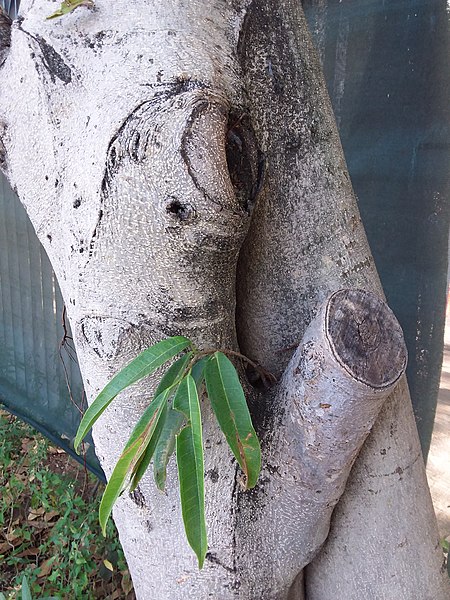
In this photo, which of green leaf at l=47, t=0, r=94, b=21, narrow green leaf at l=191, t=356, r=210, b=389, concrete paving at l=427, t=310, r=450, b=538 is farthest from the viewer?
concrete paving at l=427, t=310, r=450, b=538

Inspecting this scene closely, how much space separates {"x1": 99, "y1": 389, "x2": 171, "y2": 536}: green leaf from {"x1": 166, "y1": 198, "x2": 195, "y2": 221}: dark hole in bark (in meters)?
0.21

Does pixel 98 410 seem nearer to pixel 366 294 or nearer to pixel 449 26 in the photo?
pixel 366 294

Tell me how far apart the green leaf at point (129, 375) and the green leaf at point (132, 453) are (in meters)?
0.04

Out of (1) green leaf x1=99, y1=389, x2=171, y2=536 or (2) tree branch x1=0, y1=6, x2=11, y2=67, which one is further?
(2) tree branch x1=0, y1=6, x2=11, y2=67

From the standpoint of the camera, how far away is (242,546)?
0.73 metres

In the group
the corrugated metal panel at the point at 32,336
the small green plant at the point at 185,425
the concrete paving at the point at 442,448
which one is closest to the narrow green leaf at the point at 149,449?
the small green plant at the point at 185,425

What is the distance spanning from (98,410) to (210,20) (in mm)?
538

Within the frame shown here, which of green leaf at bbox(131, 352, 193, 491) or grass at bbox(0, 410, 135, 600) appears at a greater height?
green leaf at bbox(131, 352, 193, 491)

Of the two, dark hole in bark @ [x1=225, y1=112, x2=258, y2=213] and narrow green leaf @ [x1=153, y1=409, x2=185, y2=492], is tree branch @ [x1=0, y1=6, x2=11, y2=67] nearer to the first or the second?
dark hole in bark @ [x1=225, y1=112, x2=258, y2=213]

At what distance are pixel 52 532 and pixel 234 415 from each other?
5.97 ft

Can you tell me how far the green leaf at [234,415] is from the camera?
566 millimetres

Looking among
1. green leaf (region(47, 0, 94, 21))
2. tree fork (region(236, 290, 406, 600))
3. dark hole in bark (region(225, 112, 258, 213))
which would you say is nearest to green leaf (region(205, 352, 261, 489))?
tree fork (region(236, 290, 406, 600))

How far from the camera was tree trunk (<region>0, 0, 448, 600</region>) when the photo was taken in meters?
0.64

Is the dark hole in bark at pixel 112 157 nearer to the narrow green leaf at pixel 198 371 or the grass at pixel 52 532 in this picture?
the narrow green leaf at pixel 198 371
